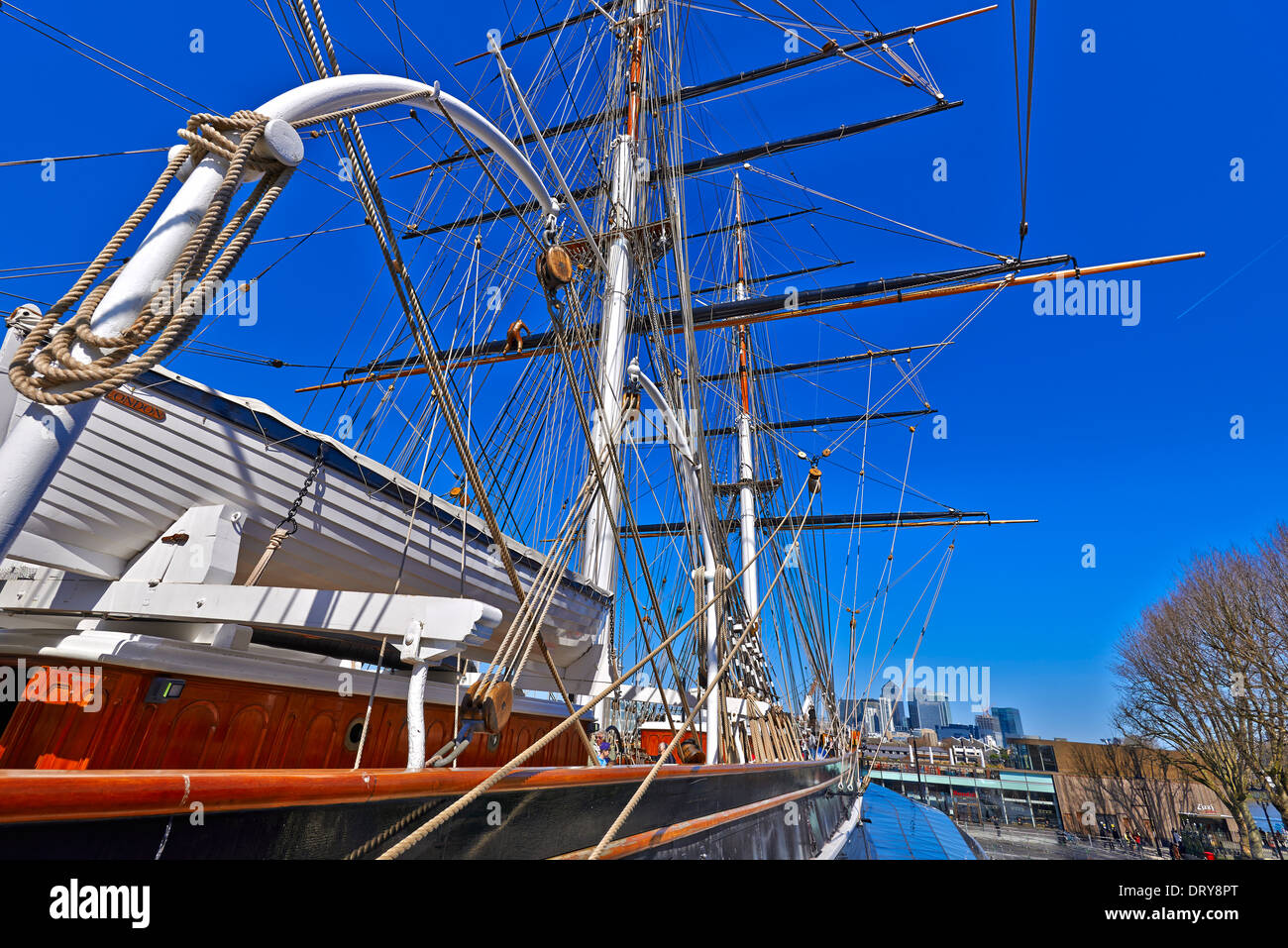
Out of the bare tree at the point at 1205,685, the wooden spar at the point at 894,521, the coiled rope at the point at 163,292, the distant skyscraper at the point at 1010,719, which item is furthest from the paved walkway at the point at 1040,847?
the distant skyscraper at the point at 1010,719

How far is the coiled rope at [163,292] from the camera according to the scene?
149cm

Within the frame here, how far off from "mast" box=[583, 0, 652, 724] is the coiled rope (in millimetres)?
3721

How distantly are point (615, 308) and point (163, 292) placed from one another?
739 centimetres

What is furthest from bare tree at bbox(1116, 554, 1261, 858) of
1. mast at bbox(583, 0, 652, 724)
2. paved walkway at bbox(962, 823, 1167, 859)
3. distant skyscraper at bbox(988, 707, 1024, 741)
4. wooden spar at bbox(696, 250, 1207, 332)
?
distant skyscraper at bbox(988, 707, 1024, 741)

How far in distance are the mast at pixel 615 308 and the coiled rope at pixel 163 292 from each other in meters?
3.72

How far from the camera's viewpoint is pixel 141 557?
361cm

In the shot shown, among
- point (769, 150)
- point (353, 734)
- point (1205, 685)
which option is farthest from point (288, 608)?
point (1205, 685)

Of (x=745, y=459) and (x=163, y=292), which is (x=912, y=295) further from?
(x=163, y=292)

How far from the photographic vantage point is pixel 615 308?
28.7 feet

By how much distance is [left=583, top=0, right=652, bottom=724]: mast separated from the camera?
7.50 m

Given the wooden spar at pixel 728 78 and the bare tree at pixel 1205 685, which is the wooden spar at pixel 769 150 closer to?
the wooden spar at pixel 728 78
